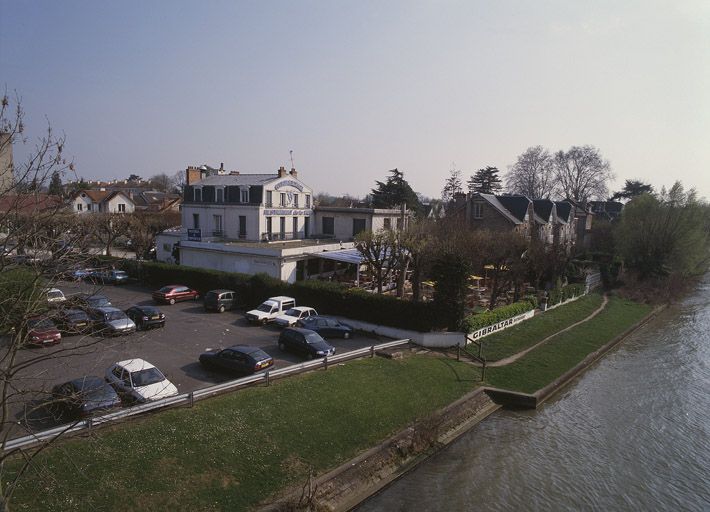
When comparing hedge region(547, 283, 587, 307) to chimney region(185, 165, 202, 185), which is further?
chimney region(185, 165, 202, 185)

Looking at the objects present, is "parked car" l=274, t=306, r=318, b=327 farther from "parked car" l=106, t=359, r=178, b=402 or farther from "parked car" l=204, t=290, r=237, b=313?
"parked car" l=106, t=359, r=178, b=402

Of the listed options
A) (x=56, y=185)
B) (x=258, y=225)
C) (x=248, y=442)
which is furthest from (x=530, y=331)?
(x=56, y=185)

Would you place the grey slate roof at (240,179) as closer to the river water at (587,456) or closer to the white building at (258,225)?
the white building at (258,225)

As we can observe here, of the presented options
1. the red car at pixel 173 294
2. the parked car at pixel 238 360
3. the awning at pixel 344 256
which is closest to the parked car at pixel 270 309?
the awning at pixel 344 256

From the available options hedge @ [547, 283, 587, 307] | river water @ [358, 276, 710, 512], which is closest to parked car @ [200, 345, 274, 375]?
river water @ [358, 276, 710, 512]

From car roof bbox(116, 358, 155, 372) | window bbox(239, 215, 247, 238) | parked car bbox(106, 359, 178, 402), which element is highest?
window bbox(239, 215, 247, 238)

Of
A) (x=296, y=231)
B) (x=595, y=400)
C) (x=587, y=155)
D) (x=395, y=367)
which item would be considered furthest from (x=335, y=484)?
(x=587, y=155)
